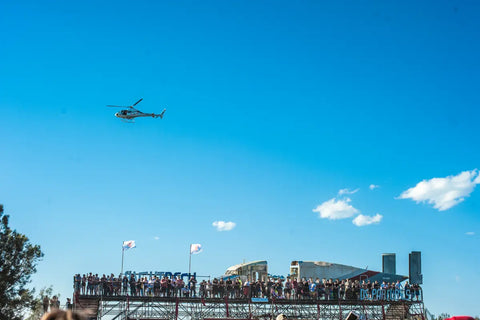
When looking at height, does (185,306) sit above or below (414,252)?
below

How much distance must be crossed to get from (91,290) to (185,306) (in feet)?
20.1

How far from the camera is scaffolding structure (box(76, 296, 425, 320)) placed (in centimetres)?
3553

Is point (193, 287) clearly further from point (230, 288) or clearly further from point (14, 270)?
point (14, 270)

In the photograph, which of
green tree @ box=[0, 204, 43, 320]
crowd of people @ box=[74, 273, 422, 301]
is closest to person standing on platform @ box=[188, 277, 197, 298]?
crowd of people @ box=[74, 273, 422, 301]

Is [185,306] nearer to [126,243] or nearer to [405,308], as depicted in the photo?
[126,243]

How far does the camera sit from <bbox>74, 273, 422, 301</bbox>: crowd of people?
35.5m

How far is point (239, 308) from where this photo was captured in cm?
3728

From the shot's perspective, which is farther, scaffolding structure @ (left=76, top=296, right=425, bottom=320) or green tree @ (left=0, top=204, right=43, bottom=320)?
scaffolding structure @ (left=76, top=296, right=425, bottom=320)

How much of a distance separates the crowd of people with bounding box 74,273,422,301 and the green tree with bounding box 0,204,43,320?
8.49 metres

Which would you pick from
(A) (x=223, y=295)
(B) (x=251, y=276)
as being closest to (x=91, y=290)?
(A) (x=223, y=295)

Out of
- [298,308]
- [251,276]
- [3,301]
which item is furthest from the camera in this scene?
[251,276]

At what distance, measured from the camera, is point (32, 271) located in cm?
2697

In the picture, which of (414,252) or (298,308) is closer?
(298,308)

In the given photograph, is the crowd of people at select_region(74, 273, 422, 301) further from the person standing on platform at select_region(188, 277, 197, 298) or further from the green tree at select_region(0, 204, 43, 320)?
the green tree at select_region(0, 204, 43, 320)
